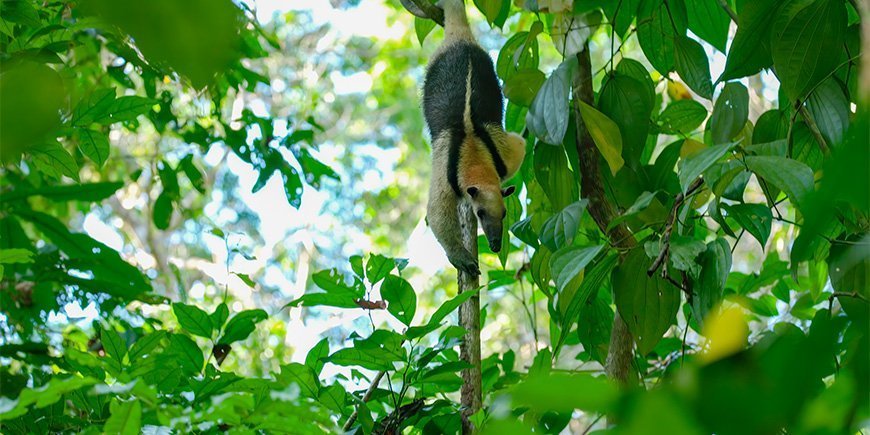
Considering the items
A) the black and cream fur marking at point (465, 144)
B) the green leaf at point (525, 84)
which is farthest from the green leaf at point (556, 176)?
the black and cream fur marking at point (465, 144)

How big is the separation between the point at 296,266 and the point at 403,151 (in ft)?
7.16

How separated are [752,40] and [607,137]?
414mm

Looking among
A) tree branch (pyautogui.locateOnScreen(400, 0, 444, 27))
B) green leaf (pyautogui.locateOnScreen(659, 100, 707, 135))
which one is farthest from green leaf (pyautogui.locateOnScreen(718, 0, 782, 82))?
tree branch (pyautogui.locateOnScreen(400, 0, 444, 27))

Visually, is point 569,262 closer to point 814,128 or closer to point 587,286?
point 587,286

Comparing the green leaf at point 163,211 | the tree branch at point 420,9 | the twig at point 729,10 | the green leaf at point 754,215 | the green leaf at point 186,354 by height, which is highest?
the tree branch at point 420,9

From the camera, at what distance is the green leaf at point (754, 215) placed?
1.83m

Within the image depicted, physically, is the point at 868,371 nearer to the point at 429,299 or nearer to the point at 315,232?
the point at 429,299

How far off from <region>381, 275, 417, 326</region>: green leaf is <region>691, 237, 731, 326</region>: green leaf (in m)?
0.63

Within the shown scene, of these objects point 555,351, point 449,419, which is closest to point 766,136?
point 555,351

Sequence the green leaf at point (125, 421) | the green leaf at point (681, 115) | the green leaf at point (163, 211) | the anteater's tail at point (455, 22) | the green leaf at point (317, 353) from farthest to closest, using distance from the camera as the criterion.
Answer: the anteater's tail at point (455, 22)
the green leaf at point (163, 211)
the green leaf at point (681, 115)
the green leaf at point (317, 353)
the green leaf at point (125, 421)

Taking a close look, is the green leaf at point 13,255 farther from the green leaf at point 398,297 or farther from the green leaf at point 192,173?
the green leaf at point 192,173

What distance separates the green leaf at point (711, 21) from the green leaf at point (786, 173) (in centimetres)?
90

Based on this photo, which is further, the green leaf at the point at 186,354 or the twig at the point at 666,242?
the green leaf at the point at 186,354

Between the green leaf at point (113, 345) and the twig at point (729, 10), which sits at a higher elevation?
the twig at point (729, 10)
